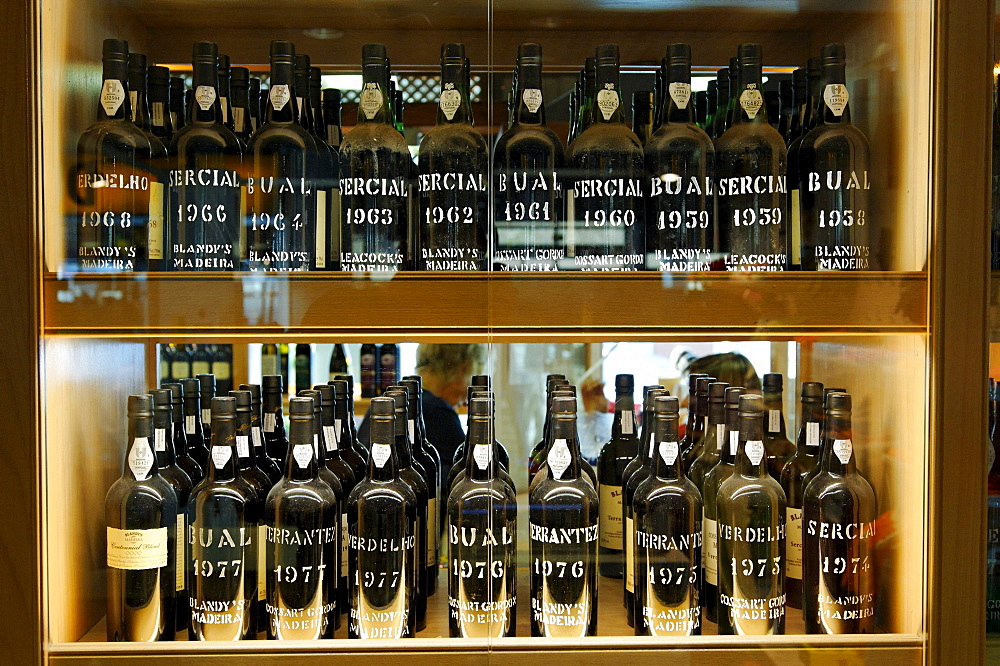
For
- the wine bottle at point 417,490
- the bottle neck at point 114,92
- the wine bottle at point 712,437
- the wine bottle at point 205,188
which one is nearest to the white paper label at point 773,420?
the wine bottle at point 712,437

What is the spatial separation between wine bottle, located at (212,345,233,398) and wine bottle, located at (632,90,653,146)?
0.89 metres

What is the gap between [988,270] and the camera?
1.13 metres

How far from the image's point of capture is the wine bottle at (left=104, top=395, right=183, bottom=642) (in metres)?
1.20

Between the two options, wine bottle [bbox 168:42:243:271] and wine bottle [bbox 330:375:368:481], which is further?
wine bottle [bbox 330:375:368:481]

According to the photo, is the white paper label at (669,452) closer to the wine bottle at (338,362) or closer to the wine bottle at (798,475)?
the wine bottle at (798,475)

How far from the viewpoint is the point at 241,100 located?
131 centimetres

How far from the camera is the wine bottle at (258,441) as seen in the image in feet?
4.40

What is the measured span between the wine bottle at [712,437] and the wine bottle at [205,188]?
862mm

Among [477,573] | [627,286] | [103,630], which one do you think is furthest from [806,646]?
[103,630]

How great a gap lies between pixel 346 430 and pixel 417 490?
0.70 feet

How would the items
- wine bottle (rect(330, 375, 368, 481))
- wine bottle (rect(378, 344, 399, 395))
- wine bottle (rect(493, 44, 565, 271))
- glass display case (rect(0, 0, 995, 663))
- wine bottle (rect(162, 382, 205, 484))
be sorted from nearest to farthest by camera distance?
1. glass display case (rect(0, 0, 995, 663))
2. wine bottle (rect(493, 44, 565, 271))
3. wine bottle (rect(162, 382, 205, 484))
4. wine bottle (rect(330, 375, 368, 481))
5. wine bottle (rect(378, 344, 399, 395))

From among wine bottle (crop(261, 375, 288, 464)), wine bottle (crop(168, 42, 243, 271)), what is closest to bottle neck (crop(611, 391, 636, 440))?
wine bottle (crop(261, 375, 288, 464))

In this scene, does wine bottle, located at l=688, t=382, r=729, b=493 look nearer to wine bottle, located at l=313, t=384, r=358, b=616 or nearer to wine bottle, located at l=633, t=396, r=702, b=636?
wine bottle, located at l=633, t=396, r=702, b=636

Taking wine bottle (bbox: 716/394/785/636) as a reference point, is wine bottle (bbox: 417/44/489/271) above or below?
above
